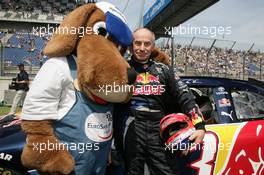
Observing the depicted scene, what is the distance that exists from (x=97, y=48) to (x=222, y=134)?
65.3 inches

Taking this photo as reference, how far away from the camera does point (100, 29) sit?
2295 millimetres

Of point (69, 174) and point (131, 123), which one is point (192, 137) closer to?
point (131, 123)

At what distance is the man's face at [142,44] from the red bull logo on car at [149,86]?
0.51 ft

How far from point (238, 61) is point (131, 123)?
13729 mm

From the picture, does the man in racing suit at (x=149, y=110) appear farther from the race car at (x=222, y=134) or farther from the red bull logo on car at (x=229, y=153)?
the red bull logo on car at (x=229, y=153)

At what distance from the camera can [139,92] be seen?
2.66 meters

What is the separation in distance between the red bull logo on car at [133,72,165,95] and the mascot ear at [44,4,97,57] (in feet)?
2.13

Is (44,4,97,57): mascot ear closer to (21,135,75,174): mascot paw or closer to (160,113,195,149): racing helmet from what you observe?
(21,135,75,174): mascot paw

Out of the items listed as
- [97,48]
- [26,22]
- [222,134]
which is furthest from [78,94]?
[26,22]

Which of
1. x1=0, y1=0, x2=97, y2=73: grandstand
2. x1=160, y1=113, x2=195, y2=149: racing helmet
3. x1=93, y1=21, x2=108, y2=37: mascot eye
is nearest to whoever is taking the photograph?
x1=93, y1=21, x2=108, y2=37: mascot eye

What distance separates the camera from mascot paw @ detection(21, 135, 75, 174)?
2074 millimetres

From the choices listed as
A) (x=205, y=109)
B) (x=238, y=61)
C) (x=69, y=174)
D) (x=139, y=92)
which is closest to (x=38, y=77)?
(x=69, y=174)

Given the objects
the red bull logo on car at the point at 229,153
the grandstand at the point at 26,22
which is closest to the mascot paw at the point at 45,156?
the red bull logo on car at the point at 229,153

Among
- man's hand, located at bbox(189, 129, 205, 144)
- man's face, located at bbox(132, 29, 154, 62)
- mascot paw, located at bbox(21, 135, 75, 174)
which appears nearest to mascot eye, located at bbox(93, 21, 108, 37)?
man's face, located at bbox(132, 29, 154, 62)
